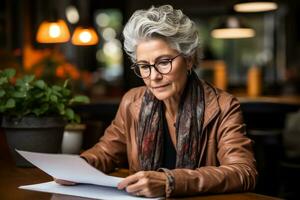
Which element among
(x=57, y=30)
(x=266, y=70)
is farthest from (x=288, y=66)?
(x=57, y=30)

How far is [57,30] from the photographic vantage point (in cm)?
652

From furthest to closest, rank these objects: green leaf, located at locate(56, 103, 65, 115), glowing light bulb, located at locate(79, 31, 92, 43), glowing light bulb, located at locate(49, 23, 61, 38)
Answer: glowing light bulb, located at locate(79, 31, 92, 43) < glowing light bulb, located at locate(49, 23, 61, 38) < green leaf, located at locate(56, 103, 65, 115)

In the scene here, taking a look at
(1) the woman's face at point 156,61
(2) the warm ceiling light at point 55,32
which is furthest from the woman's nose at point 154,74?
(2) the warm ceiling light at point 55,32

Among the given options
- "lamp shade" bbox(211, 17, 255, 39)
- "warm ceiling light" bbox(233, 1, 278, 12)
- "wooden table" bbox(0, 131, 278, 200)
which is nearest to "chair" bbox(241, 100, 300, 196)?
"warm ceiling light" bbox(233, 1, 278, 12)

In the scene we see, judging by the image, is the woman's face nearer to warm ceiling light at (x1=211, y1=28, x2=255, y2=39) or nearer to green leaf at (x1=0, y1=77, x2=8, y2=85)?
green leaf at (x1=0, y1=77, x2=8, y2=85)

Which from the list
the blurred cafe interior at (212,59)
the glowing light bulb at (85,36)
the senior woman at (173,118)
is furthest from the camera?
the glowing light bulb at (85,36)

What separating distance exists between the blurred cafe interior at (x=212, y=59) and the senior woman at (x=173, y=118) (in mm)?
652

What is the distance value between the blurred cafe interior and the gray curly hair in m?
0.97

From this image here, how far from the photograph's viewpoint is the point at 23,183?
2.16 m

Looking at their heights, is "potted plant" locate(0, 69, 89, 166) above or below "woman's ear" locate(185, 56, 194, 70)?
below

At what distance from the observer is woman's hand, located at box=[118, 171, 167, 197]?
1799 mm

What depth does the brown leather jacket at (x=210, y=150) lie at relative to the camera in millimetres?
1890

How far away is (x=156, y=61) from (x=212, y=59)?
9.21 m

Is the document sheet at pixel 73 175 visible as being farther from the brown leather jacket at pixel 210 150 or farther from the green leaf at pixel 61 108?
the green leaf at pixel 61 108
